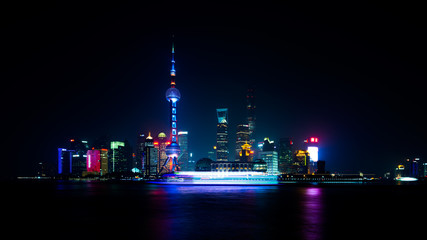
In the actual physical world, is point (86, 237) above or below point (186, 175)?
above

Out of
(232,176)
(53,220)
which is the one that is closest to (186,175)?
(232,176)

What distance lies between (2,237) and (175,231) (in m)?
12.4

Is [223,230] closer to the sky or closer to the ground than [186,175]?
closer to the sky

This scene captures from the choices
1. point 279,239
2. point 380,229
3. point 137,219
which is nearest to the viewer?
point 279,239

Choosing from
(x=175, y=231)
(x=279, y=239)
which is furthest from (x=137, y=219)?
(x=279, y=239)

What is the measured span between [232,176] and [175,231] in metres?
163

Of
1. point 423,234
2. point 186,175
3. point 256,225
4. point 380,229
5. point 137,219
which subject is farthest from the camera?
point 186,175

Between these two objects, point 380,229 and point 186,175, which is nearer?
point 380,229

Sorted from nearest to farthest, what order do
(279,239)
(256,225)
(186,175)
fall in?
(279,239), (256,225), (186,175)

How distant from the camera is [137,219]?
31828mm

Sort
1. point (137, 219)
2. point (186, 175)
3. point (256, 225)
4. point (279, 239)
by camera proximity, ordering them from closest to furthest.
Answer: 1. point (279, 239)
2. point (256, 225)
3. point (137, 219)
4. point (186, 175)

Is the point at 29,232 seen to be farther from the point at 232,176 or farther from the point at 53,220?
the point at 232,176

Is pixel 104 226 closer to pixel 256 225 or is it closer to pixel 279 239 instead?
pixel 256 225

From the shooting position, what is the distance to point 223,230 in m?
25.0
